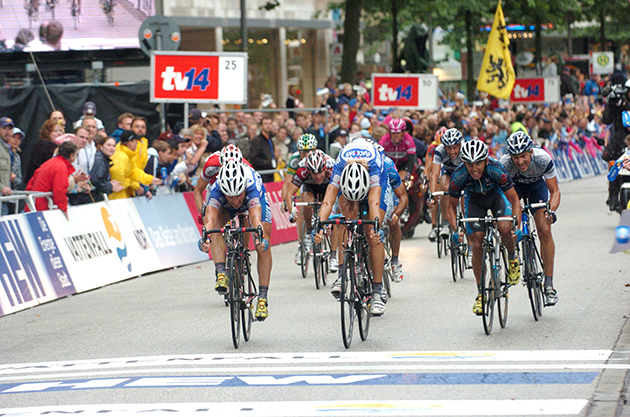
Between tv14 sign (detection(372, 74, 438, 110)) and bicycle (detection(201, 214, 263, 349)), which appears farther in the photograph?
tv14 sign (detection(372, 74, 438, 110))

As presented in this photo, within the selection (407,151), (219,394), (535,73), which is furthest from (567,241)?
(535,73)

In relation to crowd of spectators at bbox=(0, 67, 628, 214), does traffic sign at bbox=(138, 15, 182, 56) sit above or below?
above

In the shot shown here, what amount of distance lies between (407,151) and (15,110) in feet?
21.6

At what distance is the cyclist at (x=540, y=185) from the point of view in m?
10.5

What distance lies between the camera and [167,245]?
16.7 meters

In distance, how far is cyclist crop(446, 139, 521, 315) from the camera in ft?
32.8

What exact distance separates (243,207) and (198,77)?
8030 millimetres

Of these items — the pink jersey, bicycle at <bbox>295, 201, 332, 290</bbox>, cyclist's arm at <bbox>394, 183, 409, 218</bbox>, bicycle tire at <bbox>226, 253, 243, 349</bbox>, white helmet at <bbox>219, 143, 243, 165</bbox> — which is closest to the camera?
bicycle tire at <bbox>226, 253, 243, 349</bbox>

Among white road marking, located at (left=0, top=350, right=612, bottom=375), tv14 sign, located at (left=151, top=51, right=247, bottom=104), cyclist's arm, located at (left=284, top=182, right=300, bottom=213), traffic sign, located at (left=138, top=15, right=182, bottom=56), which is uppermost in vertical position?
traffic sign, located at (left=138, top=15, right=182, bottom=56)

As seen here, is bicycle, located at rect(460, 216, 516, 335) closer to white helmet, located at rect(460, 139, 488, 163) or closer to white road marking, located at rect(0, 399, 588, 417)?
white helmet, located at rect(460, 139, 488, 163)

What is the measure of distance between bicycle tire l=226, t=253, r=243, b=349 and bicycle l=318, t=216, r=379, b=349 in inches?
36.3

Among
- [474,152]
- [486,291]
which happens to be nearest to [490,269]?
[486,291]

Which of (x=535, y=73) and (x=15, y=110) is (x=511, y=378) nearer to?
(x=15, y=110)

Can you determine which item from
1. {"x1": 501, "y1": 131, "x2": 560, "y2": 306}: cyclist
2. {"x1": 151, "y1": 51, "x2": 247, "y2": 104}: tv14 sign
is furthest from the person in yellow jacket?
{"x1": 501, "y1": 131, "x2": 560, "y2": 306}: cyclist
